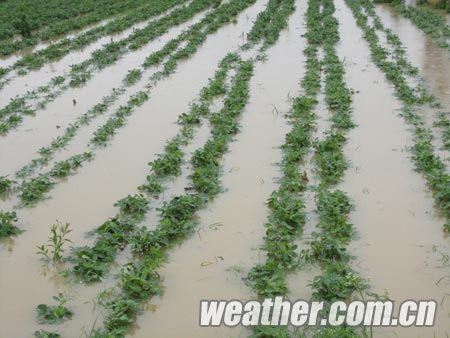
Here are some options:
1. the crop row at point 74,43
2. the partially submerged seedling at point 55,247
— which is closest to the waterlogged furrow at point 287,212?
the partially submerged seedling at point 55,247

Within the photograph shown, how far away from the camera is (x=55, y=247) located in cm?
588

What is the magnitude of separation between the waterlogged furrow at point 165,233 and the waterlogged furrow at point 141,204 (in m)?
0.24

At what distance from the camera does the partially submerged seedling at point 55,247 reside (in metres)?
5.84

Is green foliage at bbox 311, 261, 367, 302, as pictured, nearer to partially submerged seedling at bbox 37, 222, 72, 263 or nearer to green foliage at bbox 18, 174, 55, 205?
partially submerged seedling at bbox 37, 222, 72, 263

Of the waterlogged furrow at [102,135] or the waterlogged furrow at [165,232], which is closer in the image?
the waterlogged furrow at [165,232]

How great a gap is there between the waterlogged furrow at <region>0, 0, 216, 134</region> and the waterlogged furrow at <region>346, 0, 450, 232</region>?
7.30 meters

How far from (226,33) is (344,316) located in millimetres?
16137

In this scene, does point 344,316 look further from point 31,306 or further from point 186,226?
point 31,306

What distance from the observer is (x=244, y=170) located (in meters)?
8.08

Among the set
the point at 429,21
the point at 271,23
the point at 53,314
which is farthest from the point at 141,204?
the point at 429,21

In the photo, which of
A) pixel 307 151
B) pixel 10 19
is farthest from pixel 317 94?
pixel 10 19

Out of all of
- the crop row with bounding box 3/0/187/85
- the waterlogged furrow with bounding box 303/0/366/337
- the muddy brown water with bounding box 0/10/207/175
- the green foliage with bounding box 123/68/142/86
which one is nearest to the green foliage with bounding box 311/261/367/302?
the waterlogged furrow with bounding box 303/0/366/337

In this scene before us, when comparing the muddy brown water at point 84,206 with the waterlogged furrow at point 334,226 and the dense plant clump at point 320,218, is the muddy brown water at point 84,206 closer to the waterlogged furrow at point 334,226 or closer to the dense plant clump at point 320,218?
the dense plant clump at point 320,218

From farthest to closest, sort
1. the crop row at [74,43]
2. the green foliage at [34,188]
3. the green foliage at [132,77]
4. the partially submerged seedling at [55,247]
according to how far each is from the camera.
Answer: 1. the crop row at [74,43]
2. the green foliage at [132,77]
3. the green foliage at [34,188]
4. the partially submerged seedling at [55,247]
